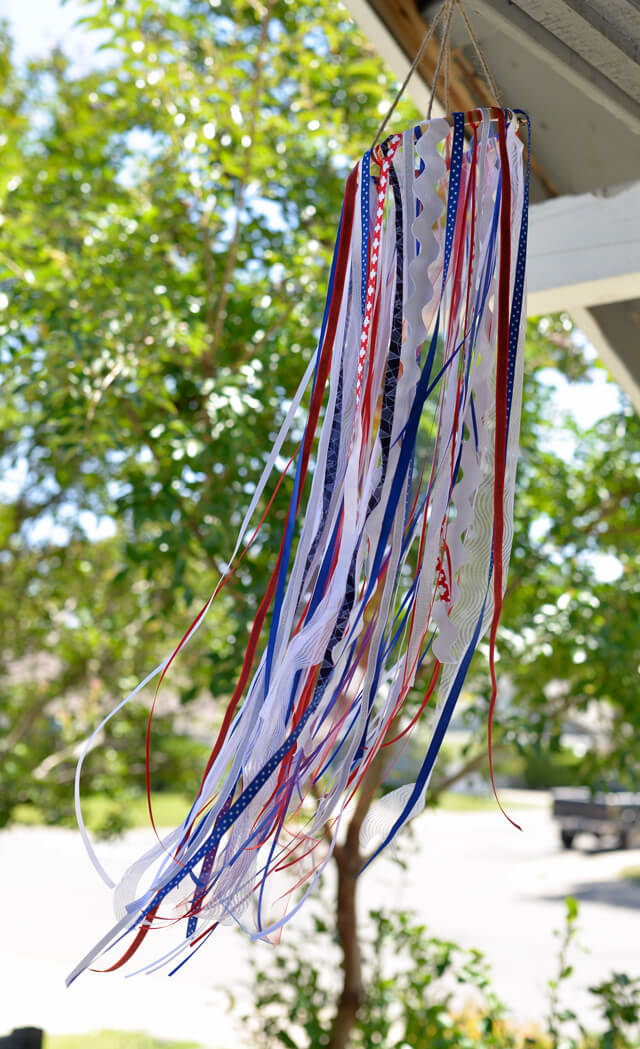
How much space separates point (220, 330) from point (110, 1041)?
2788mm

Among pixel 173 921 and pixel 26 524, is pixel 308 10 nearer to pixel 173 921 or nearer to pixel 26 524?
pixel 26 524

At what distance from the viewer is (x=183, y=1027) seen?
3984mm

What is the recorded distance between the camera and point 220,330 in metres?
2.41

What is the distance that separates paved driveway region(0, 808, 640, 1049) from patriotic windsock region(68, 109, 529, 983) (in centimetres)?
203

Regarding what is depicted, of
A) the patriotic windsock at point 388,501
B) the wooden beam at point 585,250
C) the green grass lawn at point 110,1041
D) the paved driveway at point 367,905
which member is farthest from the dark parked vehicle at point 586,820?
the patriotic windsock at point 388,501

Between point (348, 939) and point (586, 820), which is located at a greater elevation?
point (586, 820)

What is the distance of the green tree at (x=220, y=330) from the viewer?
7.22 ft

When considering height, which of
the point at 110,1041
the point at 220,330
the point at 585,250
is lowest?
the point at 110,1041

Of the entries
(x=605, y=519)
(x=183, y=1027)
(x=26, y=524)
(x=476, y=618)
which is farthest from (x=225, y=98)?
(x=183, y=1027)

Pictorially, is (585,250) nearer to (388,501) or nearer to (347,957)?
(388,501)

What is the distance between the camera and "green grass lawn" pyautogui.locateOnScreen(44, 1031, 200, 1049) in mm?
3594

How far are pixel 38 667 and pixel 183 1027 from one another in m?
1.69

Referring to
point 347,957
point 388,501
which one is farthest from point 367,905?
point 388,501

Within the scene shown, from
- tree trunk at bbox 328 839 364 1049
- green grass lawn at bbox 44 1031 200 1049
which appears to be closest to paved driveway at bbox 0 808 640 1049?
green grass lawn at bbox 44 1031 200 1049
